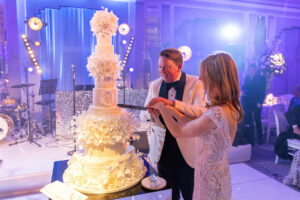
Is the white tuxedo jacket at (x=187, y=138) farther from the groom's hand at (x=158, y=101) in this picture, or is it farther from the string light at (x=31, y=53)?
the string light at (x=31, y=53)

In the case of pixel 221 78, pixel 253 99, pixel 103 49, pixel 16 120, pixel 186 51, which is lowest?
pixel 16 120

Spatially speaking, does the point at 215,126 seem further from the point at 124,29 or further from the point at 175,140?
the point at 124,29

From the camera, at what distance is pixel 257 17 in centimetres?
818

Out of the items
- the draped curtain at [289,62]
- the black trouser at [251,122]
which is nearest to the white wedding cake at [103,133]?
the black trouser at [251,122]

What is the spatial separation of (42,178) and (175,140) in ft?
8.04

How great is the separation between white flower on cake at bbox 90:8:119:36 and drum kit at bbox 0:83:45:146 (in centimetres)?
411

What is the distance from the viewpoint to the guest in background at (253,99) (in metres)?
5.27

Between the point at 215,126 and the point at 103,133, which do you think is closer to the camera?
the point at 215,126

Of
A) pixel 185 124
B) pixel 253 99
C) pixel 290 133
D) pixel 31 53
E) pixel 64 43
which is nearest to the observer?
pixel 185 124

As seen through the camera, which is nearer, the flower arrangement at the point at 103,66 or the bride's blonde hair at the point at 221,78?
the bride's blonde hair at the point at 221,78

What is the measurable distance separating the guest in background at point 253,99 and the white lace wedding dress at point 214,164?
4140 millimetres

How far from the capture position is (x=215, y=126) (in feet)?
4.59

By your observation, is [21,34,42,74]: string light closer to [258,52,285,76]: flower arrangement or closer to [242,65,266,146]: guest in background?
[242,65,266,146]: guest in background

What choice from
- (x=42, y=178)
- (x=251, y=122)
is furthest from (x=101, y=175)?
(x=251, y=122)
